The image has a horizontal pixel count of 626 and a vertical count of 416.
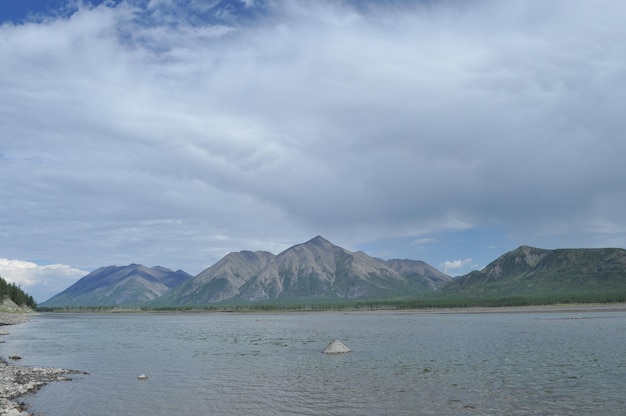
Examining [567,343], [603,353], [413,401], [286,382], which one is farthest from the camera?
[567,343]

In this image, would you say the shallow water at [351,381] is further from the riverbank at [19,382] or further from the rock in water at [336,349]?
the rock in water at [336,349]

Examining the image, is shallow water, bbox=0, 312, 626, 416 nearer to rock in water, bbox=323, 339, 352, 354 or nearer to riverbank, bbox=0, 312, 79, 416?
riverbank, bbox=0, 312, 79, 416

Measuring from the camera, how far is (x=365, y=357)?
64.2m

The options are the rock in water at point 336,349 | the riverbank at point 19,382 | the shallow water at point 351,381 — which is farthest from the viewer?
Result: the rock in water at point 336,349

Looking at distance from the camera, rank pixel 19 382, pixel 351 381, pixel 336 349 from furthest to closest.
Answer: pixel 336 349 < pixel 351 381 < pixel 19 382

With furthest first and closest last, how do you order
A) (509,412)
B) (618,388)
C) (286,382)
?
(286,382) < (618,388) < (509,412)

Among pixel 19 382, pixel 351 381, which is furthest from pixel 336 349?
pixel 19 382

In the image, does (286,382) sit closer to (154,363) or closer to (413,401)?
(413,401)

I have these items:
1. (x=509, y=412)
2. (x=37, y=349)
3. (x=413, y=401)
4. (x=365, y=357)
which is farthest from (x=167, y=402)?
(x=37, y=349)

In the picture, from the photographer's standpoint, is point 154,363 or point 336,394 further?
point 154,363

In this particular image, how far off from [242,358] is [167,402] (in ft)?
94.8

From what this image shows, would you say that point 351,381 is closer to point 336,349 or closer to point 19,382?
point 336,349

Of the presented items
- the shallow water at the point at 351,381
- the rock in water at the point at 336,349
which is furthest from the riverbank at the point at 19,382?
the rock in water at the point at 336,349

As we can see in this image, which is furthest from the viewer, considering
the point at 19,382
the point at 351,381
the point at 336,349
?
the point at 336,349
